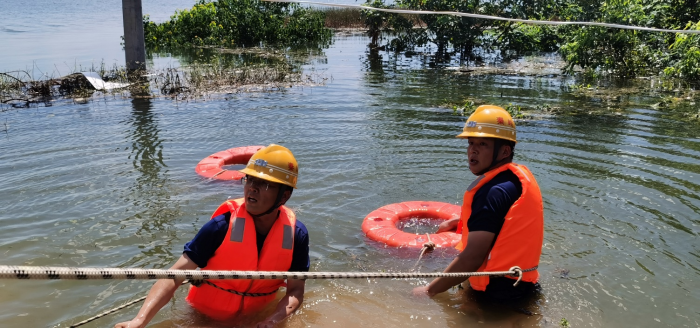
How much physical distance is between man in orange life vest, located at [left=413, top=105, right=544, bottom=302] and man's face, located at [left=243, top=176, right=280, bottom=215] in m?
1.29

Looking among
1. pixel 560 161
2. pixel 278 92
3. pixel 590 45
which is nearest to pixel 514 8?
pixel 590 45

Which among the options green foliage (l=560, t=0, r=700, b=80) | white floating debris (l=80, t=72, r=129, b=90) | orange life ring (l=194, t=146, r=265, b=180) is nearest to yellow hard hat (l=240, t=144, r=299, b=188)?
orange life ring (l=194, t=146, r=265, b=180)

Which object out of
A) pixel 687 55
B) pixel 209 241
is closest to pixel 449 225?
pixel 209 241

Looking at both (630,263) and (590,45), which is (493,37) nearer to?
(590,45)

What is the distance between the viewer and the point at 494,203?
12.3 feet

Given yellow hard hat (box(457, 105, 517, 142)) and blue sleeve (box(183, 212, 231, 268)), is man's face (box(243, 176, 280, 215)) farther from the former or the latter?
yellow hard hat (box(457, 105, 517, 142))

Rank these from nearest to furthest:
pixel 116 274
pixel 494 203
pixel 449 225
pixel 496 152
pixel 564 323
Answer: pixel 116 274, pixel 494 203, pixel 496 152, pixel 564 323, pixel 449 225

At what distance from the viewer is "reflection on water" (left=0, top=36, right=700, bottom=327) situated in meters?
4.61

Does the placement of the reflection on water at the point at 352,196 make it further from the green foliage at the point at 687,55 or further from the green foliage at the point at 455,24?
the green foliage at the point at 455,24

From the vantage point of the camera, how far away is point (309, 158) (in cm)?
862

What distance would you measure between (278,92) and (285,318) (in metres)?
10.5

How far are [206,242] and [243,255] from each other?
24 centimetres

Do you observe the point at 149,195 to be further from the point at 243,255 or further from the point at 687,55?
the point at 687,55

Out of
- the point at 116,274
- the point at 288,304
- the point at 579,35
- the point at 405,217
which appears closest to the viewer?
the point at 116,274
